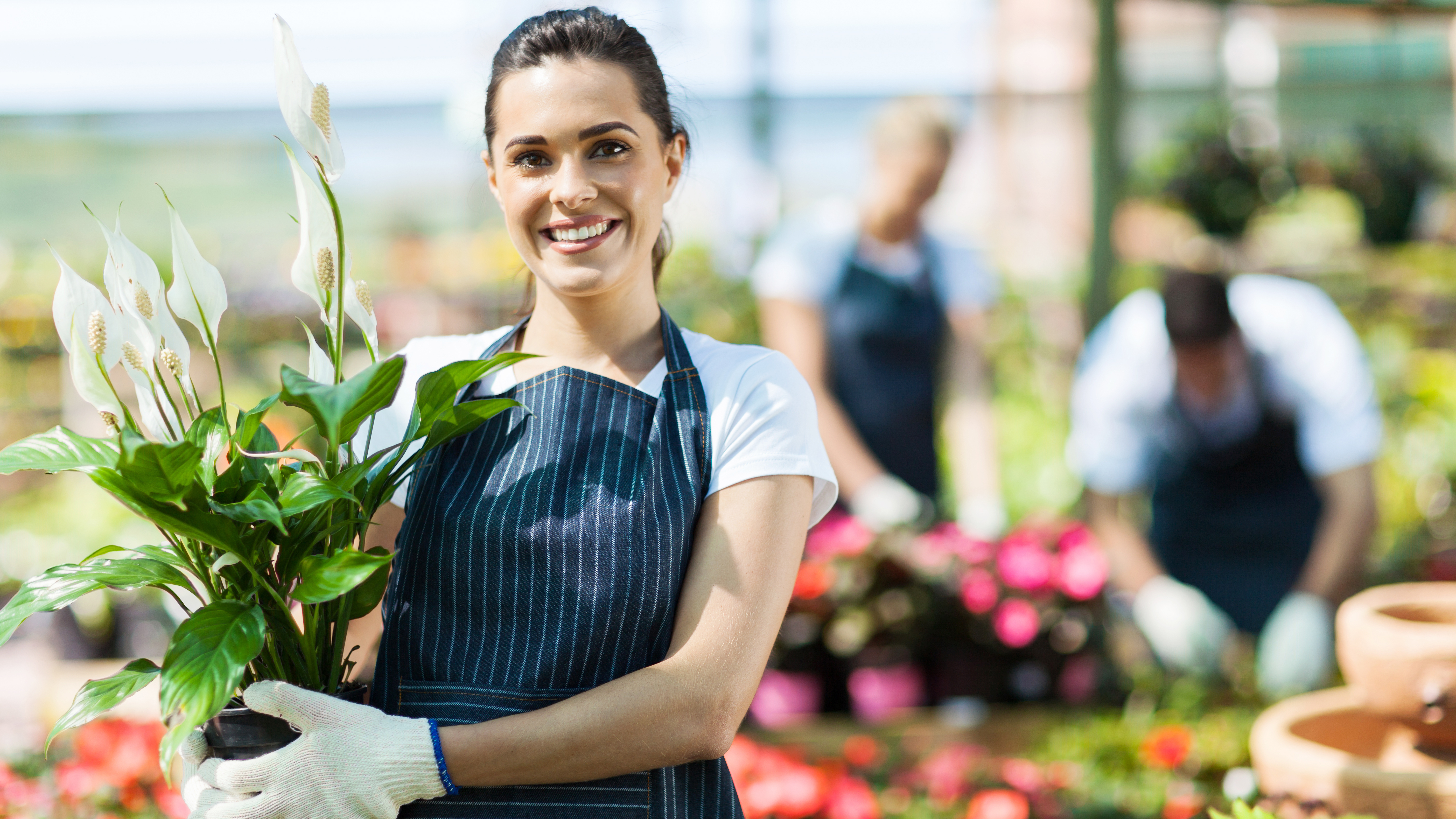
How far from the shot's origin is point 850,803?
1.99m

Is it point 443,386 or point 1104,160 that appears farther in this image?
point 1104,160

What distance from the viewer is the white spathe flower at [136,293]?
1.02 m

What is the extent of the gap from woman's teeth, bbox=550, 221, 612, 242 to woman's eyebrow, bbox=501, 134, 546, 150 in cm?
9

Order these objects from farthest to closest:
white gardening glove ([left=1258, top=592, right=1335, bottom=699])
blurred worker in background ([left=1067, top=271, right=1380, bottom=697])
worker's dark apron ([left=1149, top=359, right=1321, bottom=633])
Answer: worker's dark apron ([left=1149, top=359, right=1321, bottom=633]), blurred worker in background ([left=1067, top=271, right=1380, bottom=697]), white gardening glove ([left=1258, top=592, right=1335, bottom=699])

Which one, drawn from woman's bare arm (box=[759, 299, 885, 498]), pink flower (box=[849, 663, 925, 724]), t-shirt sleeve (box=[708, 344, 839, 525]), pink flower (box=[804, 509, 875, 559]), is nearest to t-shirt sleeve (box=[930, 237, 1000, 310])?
woman's bare arm (box=[759, 299, 885, 498])

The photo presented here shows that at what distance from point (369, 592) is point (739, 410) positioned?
1.33ft

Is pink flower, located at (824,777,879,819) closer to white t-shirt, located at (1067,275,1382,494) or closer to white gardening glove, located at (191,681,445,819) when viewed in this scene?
white gardening glove, located at (191,681,445,819)

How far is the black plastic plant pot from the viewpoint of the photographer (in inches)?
40.9

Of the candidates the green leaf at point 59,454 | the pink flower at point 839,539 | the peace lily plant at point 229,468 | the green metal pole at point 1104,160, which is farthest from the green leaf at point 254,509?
the green metal pole at point 1104,160

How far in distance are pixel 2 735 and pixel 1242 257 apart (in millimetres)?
4286

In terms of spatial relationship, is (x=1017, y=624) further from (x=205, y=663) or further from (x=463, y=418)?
(x=205, y=663)

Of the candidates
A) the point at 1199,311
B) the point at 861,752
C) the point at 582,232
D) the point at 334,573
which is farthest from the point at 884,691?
the point at 334,573

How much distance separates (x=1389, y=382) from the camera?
5.23 m

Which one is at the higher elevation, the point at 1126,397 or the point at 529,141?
the point at 529,141
